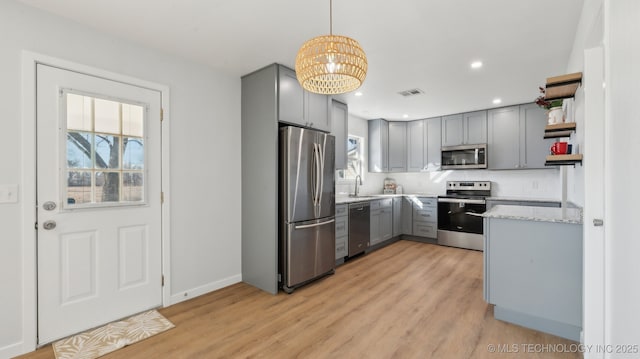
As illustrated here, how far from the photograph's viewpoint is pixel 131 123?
2.53 metres

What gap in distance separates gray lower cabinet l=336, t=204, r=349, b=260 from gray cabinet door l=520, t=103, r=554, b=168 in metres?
3.11

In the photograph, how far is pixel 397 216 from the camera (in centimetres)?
543

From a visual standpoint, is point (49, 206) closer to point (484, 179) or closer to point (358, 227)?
point (358, 227)

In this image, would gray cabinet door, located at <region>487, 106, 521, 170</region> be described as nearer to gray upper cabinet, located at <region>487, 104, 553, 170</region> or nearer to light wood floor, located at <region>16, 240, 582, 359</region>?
gray upper cabinet, located at <region>487, 104, 553, 170</region>

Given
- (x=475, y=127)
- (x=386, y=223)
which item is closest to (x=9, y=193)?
(x=386, y=223)

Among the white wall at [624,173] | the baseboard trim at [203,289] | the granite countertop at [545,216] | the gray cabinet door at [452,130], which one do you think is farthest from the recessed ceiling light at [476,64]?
the baseboard trim at [203,289]

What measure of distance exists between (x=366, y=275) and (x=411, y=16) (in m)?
2.91

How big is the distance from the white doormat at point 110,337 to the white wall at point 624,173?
2.81 m

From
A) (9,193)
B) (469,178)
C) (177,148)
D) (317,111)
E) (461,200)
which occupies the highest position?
(317,111)

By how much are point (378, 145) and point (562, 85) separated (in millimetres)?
3698

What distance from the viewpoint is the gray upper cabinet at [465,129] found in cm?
494

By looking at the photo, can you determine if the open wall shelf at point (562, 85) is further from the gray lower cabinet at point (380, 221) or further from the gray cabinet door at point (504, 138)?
the gray lower cabinet at point (380, 221)

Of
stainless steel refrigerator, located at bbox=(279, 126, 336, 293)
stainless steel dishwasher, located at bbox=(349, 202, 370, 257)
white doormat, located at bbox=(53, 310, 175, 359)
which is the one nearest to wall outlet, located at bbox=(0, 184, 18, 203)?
white doormat, located at bbox=(53, 310, 175, 359)

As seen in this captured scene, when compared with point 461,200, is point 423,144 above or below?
above
